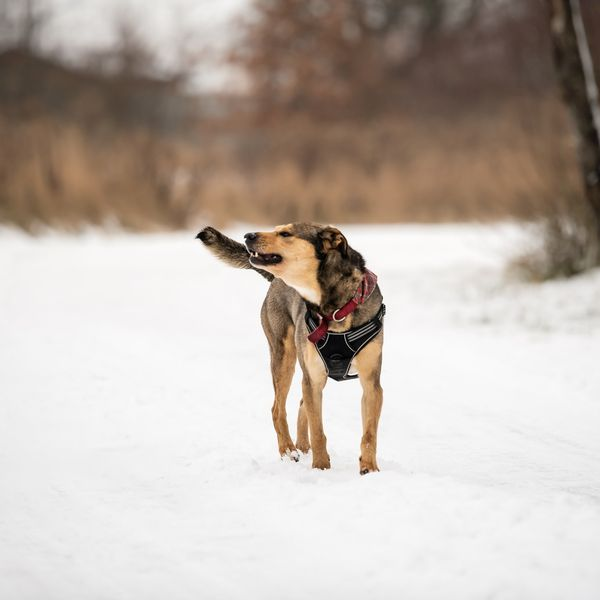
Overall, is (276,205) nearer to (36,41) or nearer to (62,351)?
(36,41)

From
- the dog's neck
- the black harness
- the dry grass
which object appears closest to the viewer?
the black harness

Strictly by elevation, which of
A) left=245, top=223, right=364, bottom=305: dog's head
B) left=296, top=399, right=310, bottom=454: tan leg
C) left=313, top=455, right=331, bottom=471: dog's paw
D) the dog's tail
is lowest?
left=313, top=455, right=331, bottom=471: dog's paw

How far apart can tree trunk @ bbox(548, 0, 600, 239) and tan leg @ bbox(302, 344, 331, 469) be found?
7347 millimetres

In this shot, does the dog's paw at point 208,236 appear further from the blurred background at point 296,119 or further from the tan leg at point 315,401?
the blurred background at point 296,119

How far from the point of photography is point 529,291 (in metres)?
10.5

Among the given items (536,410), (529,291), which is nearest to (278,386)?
(536,410)

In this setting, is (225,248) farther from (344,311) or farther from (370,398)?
(370,398)

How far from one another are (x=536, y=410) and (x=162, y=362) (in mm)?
3184

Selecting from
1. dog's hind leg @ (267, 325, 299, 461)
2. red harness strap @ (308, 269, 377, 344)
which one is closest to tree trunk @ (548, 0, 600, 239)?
dog's hind leg @ (267, 325, 299, 461)

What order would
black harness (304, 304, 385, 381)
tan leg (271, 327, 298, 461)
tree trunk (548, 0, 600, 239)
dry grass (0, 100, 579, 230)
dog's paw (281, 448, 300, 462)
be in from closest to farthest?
black harness (304, 304, 385, 381) → dog's paw (281, 448, 300, 462) → tan leg (271, 327, 298, 461) → tree trunk (548, 0, 600, 239) → dry grass (0, 100, 579, 230)

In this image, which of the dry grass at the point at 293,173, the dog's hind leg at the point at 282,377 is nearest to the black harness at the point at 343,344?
the dog's hind leg at the point at 282,377

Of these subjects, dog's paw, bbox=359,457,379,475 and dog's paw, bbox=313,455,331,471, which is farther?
dog's paw, bbox=313,455,331,471

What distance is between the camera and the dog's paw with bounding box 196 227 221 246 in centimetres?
496

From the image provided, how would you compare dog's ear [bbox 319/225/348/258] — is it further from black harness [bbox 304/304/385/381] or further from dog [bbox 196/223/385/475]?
black harness [bbox 304/304/385/381]
